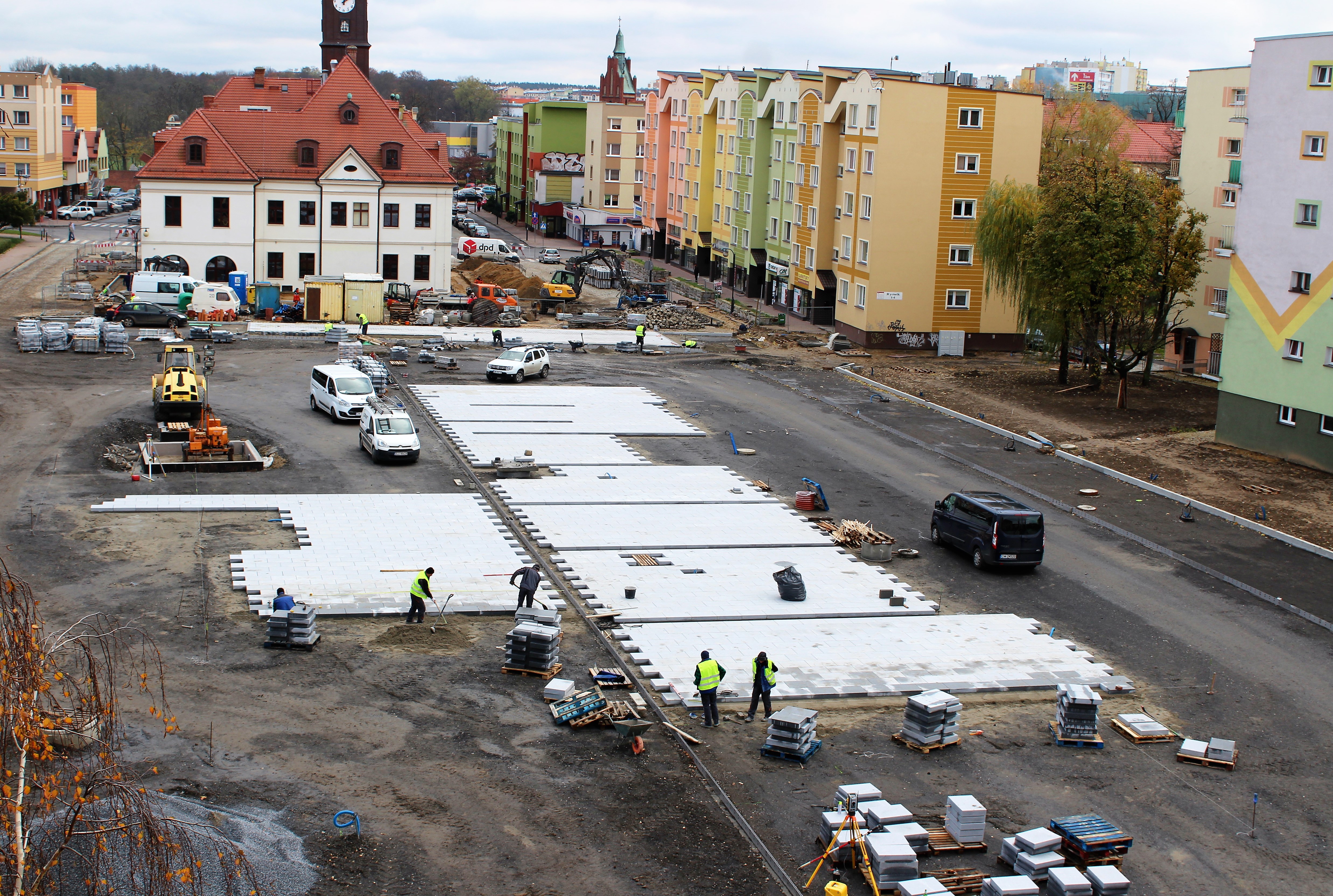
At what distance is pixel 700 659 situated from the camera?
2270 centimetres

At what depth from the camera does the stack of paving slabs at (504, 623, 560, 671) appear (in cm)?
2261

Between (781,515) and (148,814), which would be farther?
(781,515)

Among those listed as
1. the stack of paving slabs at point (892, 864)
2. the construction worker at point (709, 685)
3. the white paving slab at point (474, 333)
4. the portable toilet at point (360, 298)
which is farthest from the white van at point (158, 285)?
the stack of paving slabs at point (892, 864)

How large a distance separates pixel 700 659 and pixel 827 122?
53.3 m

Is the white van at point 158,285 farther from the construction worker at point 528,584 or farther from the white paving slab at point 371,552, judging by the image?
the construction worker at point 528,584

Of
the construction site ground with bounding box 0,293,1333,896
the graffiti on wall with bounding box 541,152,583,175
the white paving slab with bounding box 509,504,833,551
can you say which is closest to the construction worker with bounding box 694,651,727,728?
the construction site ground with bounding box 0,293,1333,896

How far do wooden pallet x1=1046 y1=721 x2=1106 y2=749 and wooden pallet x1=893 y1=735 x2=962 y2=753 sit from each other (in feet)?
5.72

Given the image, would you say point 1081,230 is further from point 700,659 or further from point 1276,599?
point 700,659

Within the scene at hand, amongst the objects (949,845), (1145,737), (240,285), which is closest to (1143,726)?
(1145,737)

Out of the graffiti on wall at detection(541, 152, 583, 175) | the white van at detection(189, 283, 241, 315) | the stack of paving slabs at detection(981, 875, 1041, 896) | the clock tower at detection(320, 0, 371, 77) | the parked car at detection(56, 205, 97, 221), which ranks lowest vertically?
the stack of paving slabs at detection(981, 875, 1041, 896)

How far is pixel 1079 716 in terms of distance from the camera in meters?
20.9

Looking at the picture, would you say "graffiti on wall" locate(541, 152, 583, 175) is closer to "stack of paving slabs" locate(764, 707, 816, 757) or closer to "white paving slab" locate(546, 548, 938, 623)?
"white paving slab" locate(546, 548, 938, 623)

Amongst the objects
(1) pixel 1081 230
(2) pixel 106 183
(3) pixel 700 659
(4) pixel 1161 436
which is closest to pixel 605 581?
(3) pixel 700 659

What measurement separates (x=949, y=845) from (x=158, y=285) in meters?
54.0
